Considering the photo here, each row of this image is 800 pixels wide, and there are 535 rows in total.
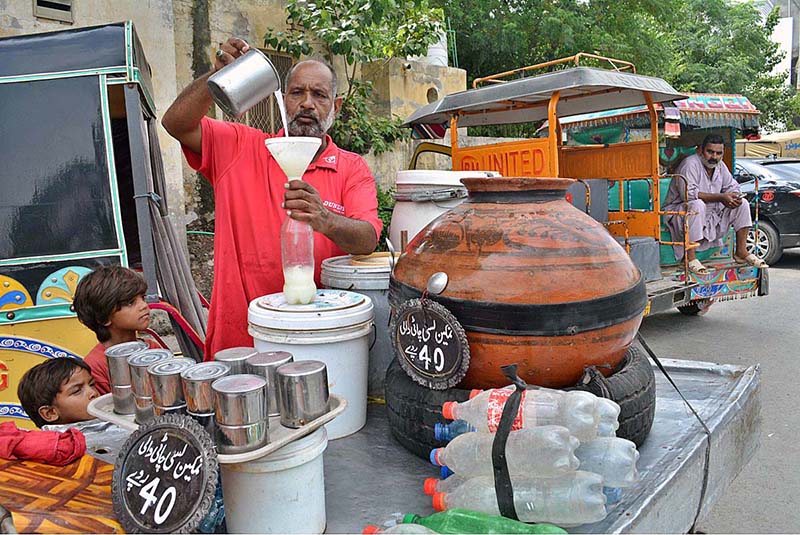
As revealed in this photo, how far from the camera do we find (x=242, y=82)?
1.94m

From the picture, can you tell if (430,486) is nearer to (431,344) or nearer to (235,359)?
(431,344)

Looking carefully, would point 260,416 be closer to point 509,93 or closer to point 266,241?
point 266,241

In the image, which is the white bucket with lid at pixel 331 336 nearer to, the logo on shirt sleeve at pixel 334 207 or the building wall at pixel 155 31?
the logo on shirt sleeve at pixel 334 207

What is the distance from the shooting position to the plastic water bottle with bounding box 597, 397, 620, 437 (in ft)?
4.63

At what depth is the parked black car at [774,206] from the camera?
9.51 meters

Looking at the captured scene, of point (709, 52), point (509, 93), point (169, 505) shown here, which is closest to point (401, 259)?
point (169, 505)

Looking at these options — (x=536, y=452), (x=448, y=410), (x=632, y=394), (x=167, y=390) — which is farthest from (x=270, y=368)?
(x=632, y=394)

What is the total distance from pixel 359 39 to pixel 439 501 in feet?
23.0

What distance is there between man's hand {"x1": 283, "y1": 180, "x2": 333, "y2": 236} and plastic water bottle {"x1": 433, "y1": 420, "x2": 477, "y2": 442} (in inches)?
28.7

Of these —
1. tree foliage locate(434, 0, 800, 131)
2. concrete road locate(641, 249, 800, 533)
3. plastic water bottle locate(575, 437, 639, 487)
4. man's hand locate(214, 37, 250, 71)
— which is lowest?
concrete road locate(641, 249, 800, 533)

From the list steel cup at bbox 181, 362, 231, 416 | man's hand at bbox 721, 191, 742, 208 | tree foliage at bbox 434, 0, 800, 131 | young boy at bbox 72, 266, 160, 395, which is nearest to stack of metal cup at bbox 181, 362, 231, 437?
steel cup at bbox 181, 362, 231, 416

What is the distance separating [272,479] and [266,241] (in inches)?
47.5

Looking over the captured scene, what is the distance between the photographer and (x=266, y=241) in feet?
7.57

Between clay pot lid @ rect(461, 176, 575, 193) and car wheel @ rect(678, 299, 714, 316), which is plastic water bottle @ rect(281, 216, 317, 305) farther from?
car wheel @ rect(678, 299, 714, 316)
